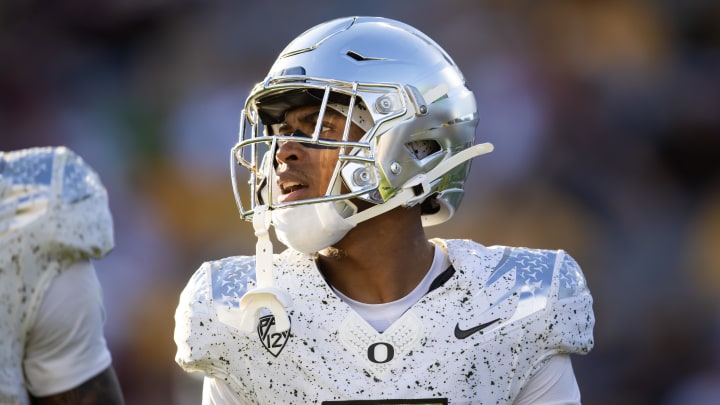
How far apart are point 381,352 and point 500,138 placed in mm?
2710

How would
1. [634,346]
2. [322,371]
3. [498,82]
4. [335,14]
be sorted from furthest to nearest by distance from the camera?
[335,14] → [498,82] → [634,346] → [322,371]

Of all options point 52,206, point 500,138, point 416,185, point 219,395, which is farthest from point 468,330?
point 500,138

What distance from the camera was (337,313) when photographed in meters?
2.59

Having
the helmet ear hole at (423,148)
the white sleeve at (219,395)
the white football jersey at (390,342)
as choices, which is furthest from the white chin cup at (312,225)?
the white sleeve at (219,395)

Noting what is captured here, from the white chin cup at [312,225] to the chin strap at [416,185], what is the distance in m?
0.04

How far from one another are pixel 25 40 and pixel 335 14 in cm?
150

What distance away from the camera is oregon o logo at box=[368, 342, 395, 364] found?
254cm

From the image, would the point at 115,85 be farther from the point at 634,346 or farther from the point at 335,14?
the point at 634,346

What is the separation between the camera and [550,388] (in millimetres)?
2598

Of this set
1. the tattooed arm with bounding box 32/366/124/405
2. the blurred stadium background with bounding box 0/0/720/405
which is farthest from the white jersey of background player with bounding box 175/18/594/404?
the blurred stadium background with bounding box 0/0/720/405

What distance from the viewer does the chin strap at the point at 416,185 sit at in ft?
8.57

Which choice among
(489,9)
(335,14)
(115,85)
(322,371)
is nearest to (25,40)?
(115,85)

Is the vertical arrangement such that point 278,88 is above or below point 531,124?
above

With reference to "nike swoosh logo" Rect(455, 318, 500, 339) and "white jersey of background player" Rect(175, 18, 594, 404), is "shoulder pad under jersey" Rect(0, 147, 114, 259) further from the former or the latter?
"nike swoosh logo" Rect(455, 318, 500, 339)
